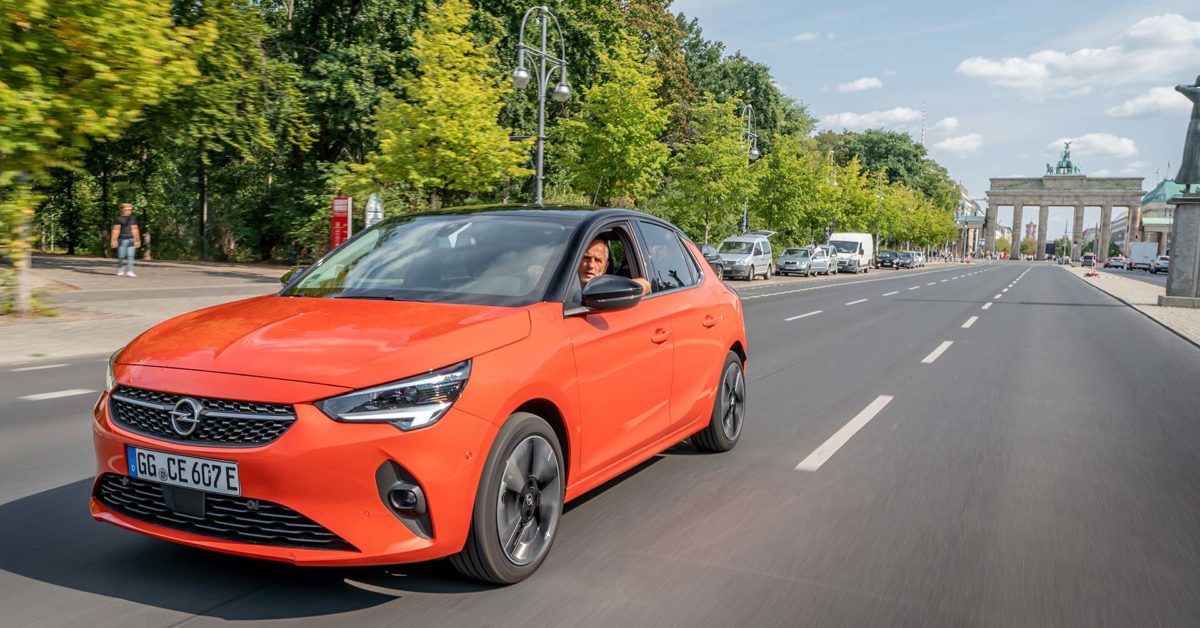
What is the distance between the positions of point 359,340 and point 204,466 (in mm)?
674

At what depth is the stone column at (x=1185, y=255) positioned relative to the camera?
26.6 m

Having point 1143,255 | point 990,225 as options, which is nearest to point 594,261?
point 1143,255

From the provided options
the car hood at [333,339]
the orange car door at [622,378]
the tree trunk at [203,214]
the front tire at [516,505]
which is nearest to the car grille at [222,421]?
the car hood at [333,339]

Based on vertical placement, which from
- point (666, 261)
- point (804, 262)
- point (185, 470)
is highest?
point (666, 261)

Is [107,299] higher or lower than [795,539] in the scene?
lower

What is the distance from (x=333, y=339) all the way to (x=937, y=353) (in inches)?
429

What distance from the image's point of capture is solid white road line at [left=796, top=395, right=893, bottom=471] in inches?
239

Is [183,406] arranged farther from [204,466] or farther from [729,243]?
[729,243]

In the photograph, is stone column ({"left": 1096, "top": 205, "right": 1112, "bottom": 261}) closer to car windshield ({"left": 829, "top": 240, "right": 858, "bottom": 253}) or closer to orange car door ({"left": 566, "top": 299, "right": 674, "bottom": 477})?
car windshield ({"left": 829, "top": 240, "right": 858, "bottom": 253})

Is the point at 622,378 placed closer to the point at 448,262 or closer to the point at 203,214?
the point at 448,262

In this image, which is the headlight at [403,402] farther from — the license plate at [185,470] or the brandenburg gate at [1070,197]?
the brandenburg gate at [1070,197]

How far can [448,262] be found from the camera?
4480 mm

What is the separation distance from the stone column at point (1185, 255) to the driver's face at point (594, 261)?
88.2 ft

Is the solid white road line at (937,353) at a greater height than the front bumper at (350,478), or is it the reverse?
the front bumper at (350,478)
